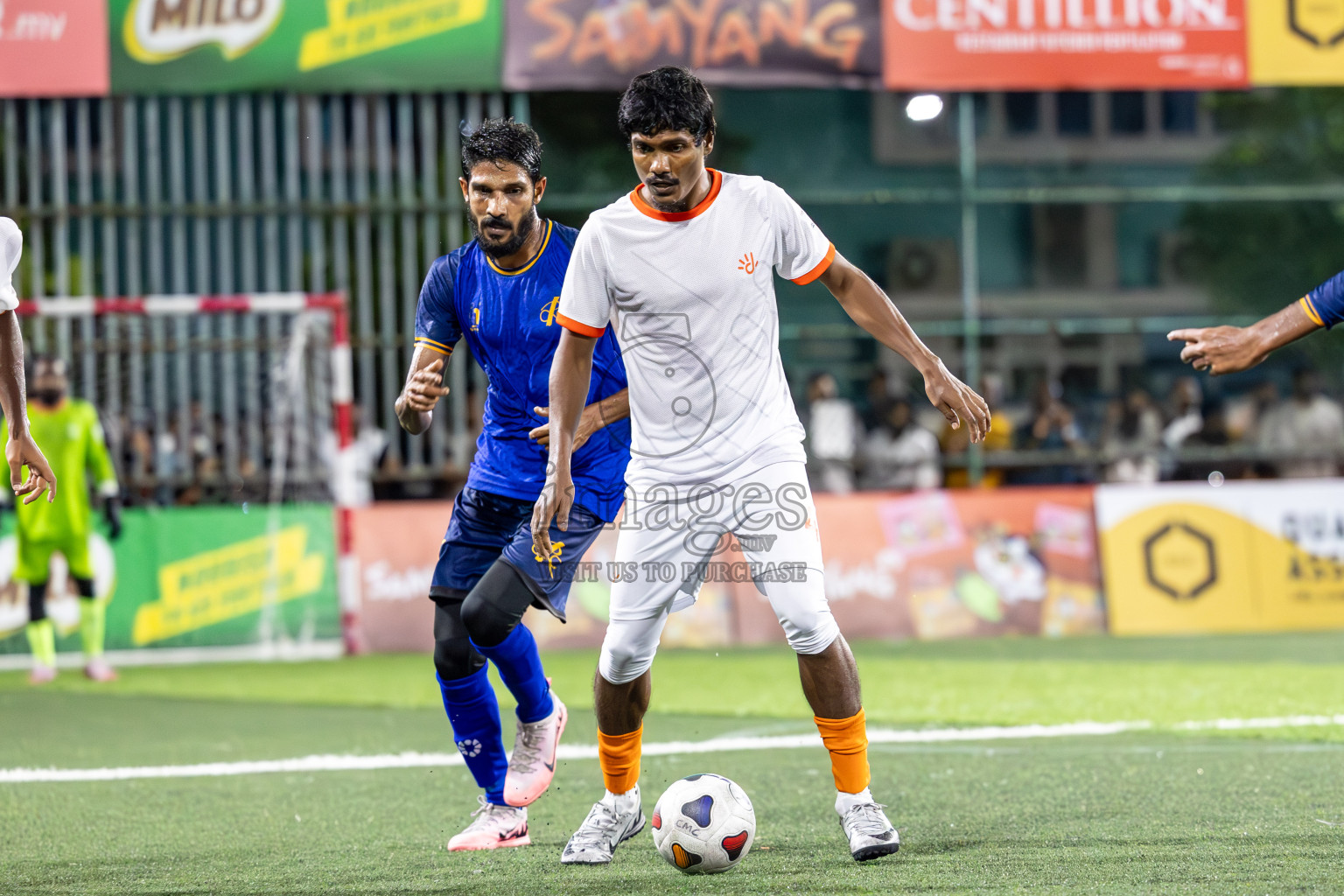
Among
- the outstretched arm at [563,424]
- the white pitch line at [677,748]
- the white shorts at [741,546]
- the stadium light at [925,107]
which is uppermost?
the stadium light at [925,107]

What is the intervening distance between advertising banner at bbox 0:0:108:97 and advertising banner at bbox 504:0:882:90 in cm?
316

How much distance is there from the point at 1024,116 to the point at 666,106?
20974 mm

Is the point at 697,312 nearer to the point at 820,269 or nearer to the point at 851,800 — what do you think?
the point at 820,269

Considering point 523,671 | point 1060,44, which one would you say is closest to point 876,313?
point 523,671

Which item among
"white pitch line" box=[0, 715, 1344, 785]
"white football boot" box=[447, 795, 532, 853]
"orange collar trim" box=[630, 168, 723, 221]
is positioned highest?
"orange collar trim" box=[630, 168, 723, 221]

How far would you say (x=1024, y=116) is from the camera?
2431 centimetres

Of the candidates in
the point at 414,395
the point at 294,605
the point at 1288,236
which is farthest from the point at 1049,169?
the point at 414,395

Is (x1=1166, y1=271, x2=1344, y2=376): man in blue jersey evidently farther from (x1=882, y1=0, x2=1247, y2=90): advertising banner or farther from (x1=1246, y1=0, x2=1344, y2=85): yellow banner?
(x1=1246, y1=0, x2=1344, y2=85): yellow banner

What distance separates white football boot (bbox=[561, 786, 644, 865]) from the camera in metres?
4.75

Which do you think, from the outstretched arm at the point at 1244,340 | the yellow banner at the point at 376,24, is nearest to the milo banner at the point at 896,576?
the yellow banner at the point at 376,24

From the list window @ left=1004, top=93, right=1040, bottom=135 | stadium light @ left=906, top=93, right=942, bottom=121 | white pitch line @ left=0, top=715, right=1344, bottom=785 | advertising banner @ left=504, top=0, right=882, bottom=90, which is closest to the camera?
white pitch line @ left=0, top=715, right=1344, bottom=785

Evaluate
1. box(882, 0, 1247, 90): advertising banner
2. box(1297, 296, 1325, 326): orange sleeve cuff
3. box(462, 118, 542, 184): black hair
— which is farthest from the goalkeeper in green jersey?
box(1297, 296, 1325, 326): orange sleeve cuff

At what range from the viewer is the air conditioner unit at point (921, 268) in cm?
2157

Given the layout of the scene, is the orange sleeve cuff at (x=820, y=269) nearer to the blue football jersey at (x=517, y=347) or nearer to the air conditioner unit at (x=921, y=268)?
the blue football jersey at (x=517, y=347)
